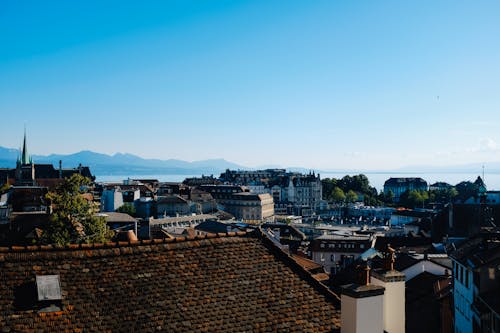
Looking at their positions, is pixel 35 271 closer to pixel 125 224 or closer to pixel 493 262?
pixel 493 262

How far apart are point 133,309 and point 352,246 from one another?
58.7 meters

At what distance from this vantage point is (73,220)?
1280 inches

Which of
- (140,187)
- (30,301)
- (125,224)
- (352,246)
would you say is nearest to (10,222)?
(125,224)

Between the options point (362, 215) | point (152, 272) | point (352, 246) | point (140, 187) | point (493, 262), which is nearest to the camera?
point (152, 272)

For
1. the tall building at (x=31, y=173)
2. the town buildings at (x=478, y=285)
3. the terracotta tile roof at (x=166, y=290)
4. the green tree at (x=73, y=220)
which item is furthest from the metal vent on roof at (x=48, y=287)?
the tall building at (x=31, y=173)

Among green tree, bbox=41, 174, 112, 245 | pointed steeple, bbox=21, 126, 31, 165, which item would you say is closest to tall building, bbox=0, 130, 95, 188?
pointed steeple, bbox=21, 126, 31, 165

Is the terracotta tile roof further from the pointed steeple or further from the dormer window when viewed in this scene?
the pointed steeple

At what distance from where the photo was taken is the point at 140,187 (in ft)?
459

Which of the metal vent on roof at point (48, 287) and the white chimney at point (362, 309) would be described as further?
the white chimney at point (362, 309)

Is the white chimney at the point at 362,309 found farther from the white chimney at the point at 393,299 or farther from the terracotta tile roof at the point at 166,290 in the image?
the white chimney at the point at 393,299

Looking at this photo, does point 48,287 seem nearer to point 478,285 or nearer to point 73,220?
point 478,285

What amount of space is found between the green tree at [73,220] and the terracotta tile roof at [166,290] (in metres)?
20.6

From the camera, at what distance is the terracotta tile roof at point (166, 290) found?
10008mm

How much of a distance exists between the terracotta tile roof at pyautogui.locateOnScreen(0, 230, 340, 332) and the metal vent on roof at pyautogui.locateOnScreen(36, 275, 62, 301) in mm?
158
